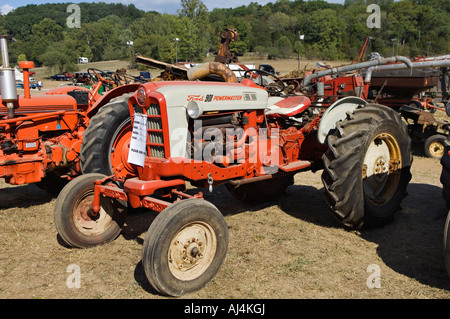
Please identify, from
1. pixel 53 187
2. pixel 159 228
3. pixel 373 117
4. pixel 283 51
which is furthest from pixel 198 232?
pixel 283 51

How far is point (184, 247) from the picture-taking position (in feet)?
10.3

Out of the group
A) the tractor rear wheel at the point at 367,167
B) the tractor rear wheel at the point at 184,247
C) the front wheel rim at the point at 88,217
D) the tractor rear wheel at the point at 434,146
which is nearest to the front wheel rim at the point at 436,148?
the tractor rear wheel at the point at 434,146

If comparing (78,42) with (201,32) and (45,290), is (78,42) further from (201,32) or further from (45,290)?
(45,290)

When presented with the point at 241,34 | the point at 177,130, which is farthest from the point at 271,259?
the point at 241,34

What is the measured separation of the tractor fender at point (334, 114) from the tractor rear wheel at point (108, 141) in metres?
2.25

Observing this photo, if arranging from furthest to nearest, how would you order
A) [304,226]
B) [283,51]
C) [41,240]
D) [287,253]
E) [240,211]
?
1. [283,51]
2. [240,211]
3. [304,226]
4. [41,240]
5. [287,253]

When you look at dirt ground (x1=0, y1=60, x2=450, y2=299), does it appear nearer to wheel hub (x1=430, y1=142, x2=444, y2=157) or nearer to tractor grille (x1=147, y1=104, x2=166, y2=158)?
tractor grille (x1=147, y1=104, x2=166, y2=158)

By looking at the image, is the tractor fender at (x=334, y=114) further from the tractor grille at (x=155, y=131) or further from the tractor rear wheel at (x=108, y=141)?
the tractor rear wheel at (x=108, y=141)

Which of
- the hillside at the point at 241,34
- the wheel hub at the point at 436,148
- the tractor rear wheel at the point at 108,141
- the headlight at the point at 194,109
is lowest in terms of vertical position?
the wheel hub at the point at 436,148

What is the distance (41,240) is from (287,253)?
8.74ft

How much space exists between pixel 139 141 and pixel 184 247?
1154 mm

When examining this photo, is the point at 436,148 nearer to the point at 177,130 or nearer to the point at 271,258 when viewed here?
the point at 271,258

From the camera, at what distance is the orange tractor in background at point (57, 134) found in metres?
4.86

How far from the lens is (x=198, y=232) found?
3.22m
